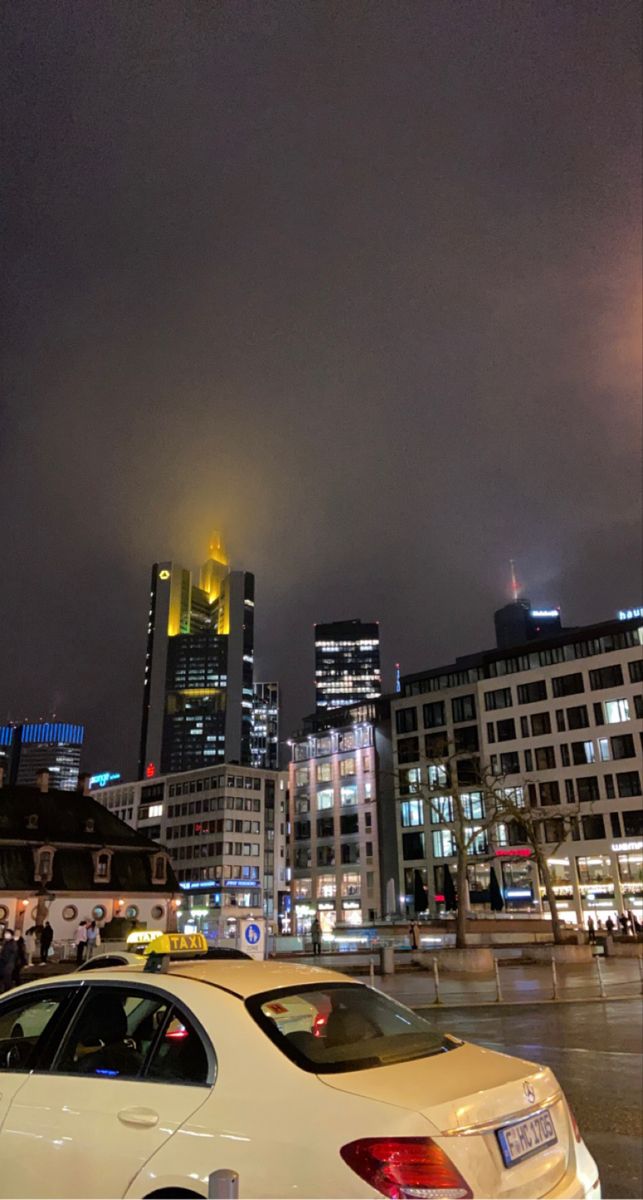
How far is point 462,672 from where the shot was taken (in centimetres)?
8294

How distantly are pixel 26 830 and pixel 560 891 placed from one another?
42992 mm

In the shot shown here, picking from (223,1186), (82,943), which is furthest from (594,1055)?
(82,943)

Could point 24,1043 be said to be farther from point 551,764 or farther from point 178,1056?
point 551,764

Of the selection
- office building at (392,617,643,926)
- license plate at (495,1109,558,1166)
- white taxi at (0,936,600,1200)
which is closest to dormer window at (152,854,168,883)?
office building at (392,617,643,926)

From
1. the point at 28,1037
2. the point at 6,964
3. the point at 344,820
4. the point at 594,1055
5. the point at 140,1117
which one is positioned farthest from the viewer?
the point at 344,820

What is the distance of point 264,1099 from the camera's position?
3.54 metres

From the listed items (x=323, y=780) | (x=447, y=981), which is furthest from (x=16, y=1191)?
(x=323, y=780)

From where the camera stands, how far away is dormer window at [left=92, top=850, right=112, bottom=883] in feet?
192

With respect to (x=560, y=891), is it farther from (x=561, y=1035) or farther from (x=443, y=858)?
(x=561, y=1035)

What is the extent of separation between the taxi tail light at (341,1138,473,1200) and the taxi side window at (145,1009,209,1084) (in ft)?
3.16

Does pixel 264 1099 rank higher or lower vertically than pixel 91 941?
higher

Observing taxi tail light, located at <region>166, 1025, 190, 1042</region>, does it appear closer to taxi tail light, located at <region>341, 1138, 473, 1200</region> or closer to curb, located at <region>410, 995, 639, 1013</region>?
taxi tail light, located at <region>341, 1138, 473, 1200</region>

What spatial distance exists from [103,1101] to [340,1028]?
1.26 meters

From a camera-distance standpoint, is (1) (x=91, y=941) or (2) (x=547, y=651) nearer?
(1) (x=91, y=941)
